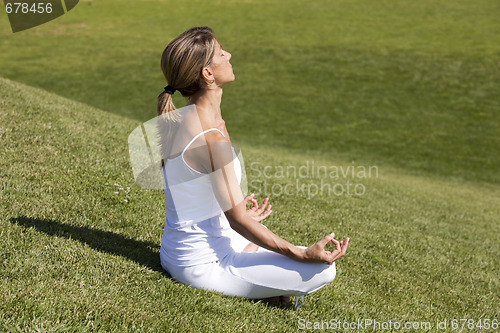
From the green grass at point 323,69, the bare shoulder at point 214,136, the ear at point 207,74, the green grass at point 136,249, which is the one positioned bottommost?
the green grass at point 323,69

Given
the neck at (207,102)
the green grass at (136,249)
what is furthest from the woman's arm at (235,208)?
the green grass at (136,249)

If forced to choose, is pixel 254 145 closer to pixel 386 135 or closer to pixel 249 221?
pixel 386 135

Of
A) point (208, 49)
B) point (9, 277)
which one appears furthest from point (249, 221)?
point (9, 277)

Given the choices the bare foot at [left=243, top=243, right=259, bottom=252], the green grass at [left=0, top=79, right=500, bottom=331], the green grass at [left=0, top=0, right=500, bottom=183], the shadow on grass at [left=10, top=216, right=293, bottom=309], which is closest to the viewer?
the green grass at [left=0, top=79, right=500, bottom=331]

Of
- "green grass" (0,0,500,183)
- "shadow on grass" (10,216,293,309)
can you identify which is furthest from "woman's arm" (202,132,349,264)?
"green grass" (0,0,500,183)

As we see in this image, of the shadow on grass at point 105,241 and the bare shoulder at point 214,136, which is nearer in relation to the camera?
the bare shoulder at point 214,136

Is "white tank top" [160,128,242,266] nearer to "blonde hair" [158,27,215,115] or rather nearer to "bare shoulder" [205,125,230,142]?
"bare shoulder" [205,125,230,142]

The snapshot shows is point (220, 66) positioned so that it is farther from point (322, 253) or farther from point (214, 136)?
point (322, 253)

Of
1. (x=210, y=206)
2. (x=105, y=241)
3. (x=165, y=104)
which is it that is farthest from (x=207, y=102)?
(x=105, y=241)

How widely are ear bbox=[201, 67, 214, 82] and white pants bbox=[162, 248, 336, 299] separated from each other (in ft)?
5.68

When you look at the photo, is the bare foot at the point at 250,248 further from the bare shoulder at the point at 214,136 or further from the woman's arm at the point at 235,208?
the bare shoulder at the point at 214,136

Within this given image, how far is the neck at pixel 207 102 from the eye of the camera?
14.1ft

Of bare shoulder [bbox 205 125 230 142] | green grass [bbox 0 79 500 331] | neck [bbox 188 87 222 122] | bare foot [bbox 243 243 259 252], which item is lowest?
green grass [bbox 0 79 500 331]

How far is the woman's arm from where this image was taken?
409cm
